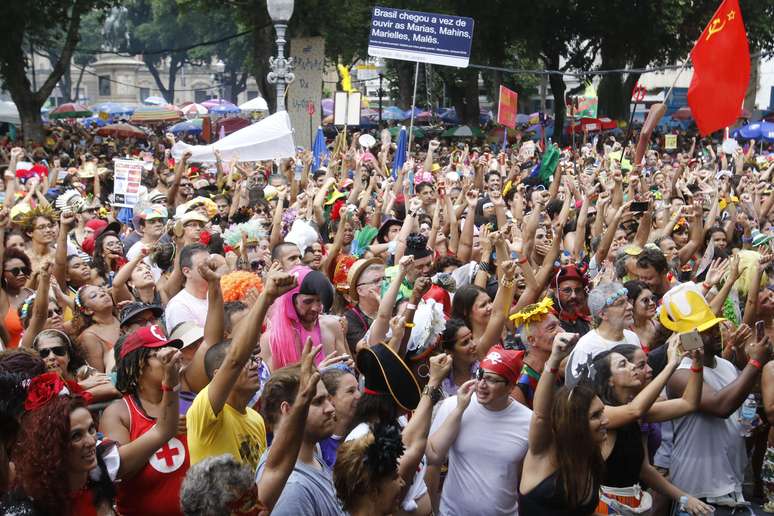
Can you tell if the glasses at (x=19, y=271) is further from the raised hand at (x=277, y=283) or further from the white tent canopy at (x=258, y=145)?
the white tent canopy at (x=258, y=145)

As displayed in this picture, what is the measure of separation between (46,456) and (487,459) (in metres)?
2.06

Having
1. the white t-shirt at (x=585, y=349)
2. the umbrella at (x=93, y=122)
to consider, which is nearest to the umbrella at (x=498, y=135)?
the umbrella at (x=93, y=122)

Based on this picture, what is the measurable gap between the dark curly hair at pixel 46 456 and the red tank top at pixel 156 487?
0.60 metres

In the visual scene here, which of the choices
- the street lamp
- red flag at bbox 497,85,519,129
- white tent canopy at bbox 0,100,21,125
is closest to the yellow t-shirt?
the street lamp

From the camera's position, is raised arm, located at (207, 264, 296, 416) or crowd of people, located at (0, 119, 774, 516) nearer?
crowd of people, located at (0, 119, 774, 516)

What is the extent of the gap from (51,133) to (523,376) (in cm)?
3033

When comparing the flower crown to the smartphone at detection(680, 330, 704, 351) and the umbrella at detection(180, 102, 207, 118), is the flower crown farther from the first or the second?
the umbrella at detection(180, 102, 207, 118)

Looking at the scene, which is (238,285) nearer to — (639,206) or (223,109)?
(639,206)

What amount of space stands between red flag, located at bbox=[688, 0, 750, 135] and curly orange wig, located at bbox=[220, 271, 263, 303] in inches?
289

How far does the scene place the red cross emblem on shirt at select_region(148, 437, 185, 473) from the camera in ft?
14.0

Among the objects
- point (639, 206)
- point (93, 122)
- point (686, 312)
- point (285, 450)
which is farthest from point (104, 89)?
point (285, 450)

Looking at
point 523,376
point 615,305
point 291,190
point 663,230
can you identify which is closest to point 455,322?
point 523,376

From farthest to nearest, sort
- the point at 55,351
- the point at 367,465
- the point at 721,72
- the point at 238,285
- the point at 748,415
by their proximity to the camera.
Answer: the point at 721,72 → the point at 238,285 → the point at 748,415 → the point at 55,351 → the point at 367,465

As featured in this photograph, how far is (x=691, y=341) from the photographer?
529 centimetres
